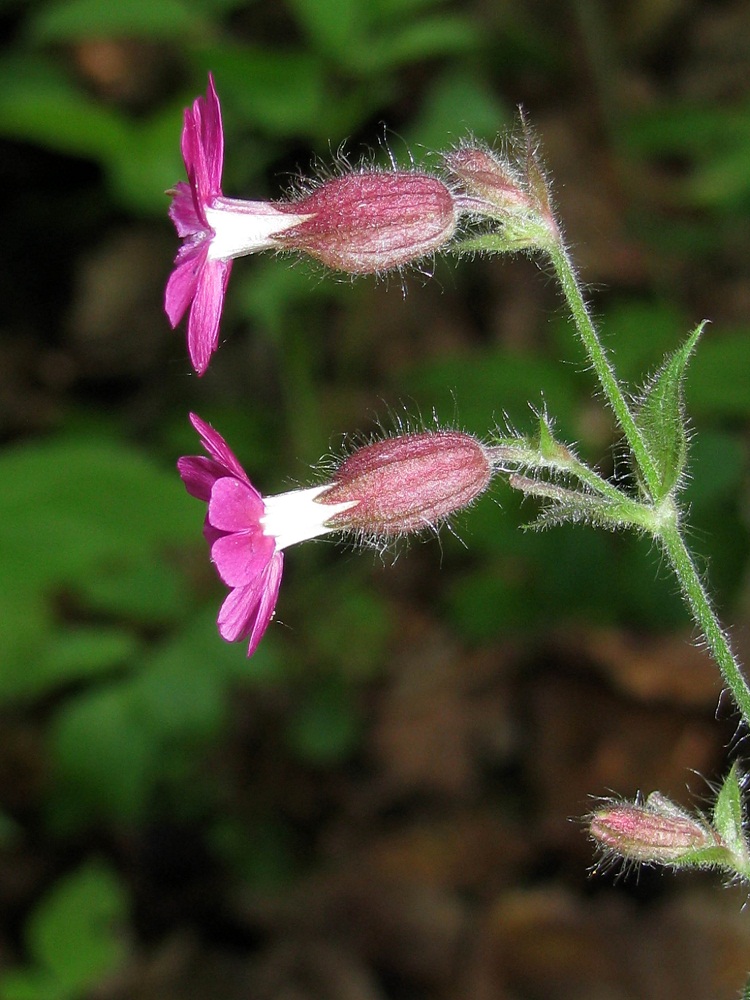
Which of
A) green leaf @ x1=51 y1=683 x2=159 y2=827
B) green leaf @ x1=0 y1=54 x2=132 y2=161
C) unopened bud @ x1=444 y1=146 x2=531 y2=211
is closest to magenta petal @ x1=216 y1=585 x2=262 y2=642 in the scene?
unopened bud @ x1=444 y1=146 x2=531 y2=211

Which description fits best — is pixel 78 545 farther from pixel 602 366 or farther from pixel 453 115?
pixel 453 115

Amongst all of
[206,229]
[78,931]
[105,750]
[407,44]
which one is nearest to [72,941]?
[78,931]

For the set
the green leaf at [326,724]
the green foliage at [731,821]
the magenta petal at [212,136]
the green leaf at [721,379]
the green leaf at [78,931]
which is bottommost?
the green leaf at [326,724]

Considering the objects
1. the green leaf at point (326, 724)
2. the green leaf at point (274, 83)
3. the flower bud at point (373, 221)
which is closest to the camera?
the flower bud at point (373, 221)

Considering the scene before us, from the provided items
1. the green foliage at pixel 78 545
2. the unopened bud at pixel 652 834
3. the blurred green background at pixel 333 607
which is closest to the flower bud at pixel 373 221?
the unopened bud at pixel 652 834

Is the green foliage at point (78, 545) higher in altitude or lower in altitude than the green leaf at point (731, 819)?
lower

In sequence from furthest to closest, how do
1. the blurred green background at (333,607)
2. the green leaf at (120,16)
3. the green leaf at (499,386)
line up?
the green leaf at (499,386) < the green leaf at (120,16) < the blurred green background at (333,607)

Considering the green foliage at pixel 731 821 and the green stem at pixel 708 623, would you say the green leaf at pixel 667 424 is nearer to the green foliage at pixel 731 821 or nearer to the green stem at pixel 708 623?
the green stem at pixel 708 623
